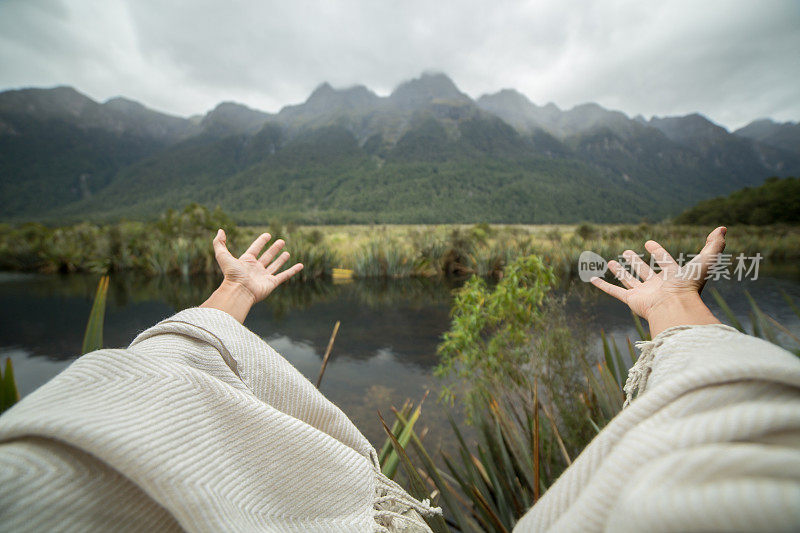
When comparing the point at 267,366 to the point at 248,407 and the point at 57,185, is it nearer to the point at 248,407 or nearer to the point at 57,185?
the point at 248,407

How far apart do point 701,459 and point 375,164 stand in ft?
398

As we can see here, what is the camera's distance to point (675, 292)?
945 mm

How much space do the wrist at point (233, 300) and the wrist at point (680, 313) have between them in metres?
1.27

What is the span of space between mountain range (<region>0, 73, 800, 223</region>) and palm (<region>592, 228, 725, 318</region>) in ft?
197

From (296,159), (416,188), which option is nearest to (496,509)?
(416,188)

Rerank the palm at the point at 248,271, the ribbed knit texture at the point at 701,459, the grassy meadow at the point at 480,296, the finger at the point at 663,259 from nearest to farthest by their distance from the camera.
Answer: the ribbed knit texture at the point at 701,459
the finger at the point at 663,259
the palm at the point at 248,271
the grassy meadow at the point at 480,296

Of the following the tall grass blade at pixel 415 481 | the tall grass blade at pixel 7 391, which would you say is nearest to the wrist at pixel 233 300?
the tall grass blade at pixel 7 391

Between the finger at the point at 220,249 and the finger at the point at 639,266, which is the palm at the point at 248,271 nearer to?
the finger at the point at 220,249

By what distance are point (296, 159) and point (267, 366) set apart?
5120 inches

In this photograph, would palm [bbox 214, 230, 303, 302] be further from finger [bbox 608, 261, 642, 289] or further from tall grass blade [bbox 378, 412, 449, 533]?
finger [bbox 608, 261, 642, 289]

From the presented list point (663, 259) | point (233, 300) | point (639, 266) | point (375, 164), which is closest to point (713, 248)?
point (663, 259)

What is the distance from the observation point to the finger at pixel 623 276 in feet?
3.77

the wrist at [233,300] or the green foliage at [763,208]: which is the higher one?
the green foliage at [763,208]

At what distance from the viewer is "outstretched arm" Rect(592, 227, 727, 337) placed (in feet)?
2.90
